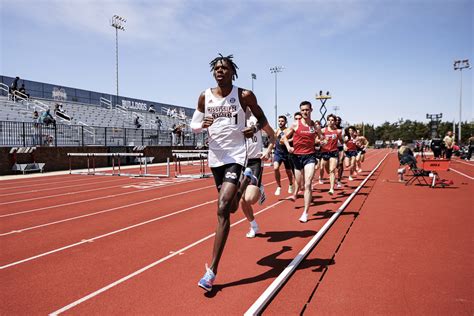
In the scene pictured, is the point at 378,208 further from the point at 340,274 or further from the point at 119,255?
the point at 119,255

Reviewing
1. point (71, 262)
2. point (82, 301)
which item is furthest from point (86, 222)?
point (82, 301)

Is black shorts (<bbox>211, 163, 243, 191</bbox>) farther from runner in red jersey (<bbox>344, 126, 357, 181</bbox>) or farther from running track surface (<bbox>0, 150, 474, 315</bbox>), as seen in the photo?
runner in red jersey (<bbox>344, 126, 357, 181</bbox>)

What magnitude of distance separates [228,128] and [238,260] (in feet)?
5.16

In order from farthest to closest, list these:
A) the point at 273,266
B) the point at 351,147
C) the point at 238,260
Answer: the point at 351,147 → the point at 238,260 → the point at 273,266

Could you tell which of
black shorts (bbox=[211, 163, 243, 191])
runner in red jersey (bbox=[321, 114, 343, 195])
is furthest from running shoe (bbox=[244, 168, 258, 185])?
runner in red jersey (bbox=[321, 114, 343, 195])

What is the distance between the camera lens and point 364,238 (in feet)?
16.0

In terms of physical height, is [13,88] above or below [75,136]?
above

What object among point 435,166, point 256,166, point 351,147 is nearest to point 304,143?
point 256,166

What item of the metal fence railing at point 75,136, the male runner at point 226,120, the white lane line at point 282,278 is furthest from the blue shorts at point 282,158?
the metal fence railing at point 75,136

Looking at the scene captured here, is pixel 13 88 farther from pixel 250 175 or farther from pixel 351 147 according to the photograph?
pixel 250 175

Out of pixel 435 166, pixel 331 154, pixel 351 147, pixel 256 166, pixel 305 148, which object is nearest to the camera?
pixel 256 166

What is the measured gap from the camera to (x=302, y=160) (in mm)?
6617

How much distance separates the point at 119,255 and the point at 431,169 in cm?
978

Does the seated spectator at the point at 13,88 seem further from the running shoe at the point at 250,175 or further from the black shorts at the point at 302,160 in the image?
the running shoe at the point at 250,175
